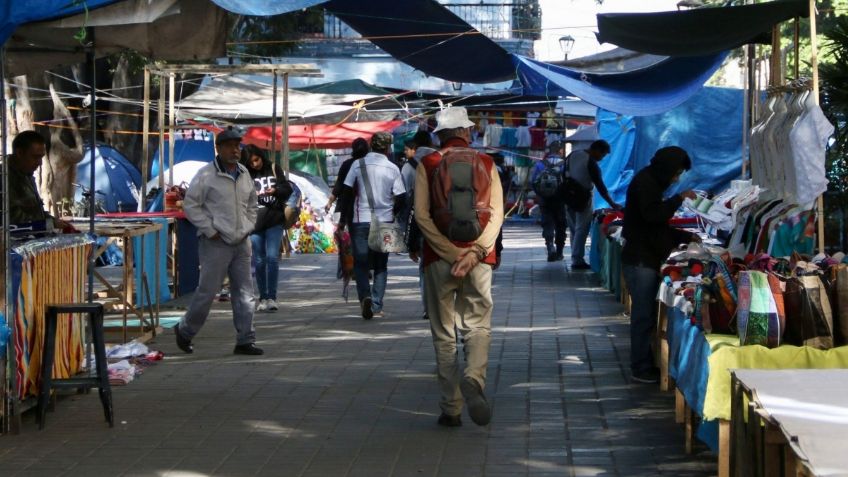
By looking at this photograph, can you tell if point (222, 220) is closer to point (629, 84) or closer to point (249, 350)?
point (249, 350)

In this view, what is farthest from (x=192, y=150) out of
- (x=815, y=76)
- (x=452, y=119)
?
(x=815, y=76)

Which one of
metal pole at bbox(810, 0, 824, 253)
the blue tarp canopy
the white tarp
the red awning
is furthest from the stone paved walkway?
the red awning

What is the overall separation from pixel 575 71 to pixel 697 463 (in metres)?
7.40

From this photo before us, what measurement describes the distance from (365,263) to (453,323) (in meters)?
5.05

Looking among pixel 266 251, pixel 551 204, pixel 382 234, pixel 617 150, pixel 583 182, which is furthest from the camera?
pixel 617 150

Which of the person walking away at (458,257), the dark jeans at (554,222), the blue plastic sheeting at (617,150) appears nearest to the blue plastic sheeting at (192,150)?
the blue plastic sheeting at (617,150)

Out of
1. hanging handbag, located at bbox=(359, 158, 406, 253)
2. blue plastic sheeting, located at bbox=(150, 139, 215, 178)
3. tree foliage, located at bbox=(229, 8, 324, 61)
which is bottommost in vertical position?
hanging handbag, located at bbox=(359, 158, 406, 253)

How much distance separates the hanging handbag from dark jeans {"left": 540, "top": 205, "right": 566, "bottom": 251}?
722 cm

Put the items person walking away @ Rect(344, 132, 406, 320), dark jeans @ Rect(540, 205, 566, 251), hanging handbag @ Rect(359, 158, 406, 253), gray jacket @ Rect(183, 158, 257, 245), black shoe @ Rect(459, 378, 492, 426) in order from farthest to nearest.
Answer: dark jeans @ Rect(540, 205, 566, 251), person walking away @ Rect(344, 132, 406, 320), hanging handbag @ Rect(359, 158, 406, 253), gray jacket @ Rect(183, 158, 257, 245), black shoe @ Rect(459, 378, 492, 426)

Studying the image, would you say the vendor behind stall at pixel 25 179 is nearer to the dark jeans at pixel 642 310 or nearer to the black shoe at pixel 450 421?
the black shoe at pixel 450 421

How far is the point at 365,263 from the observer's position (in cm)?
1273

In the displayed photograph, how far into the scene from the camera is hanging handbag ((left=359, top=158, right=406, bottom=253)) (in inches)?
483

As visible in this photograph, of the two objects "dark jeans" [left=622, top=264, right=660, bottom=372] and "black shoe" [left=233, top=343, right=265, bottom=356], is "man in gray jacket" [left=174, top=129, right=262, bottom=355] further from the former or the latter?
"dark jeans" [left=622, top=264, right=660, bottom=372]

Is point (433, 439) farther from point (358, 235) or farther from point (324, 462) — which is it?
point (358, 235)
